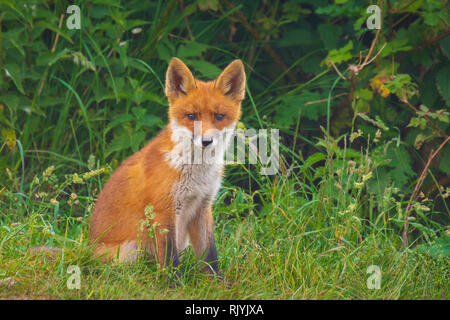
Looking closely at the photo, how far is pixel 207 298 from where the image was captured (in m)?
3.42

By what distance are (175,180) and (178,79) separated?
65cm

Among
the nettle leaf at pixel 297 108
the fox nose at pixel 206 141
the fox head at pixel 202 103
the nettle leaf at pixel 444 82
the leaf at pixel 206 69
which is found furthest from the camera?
the nettle leaf at pixel 297 108

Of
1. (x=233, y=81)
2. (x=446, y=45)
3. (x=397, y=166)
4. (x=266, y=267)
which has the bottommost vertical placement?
(x=266, y=267)

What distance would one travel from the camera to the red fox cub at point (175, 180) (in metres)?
3.68

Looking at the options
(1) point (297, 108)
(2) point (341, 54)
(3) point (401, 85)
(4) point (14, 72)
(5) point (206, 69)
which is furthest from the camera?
(1) point (297, 108)

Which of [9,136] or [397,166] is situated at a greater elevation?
[9,136]

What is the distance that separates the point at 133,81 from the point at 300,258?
2.32 m

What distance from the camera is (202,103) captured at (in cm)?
370

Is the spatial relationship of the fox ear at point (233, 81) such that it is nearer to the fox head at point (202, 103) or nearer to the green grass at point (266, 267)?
the fox head at point (202, 103)

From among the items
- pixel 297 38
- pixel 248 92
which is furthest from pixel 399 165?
pixel 297 38

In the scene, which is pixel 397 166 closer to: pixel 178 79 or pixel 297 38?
pixel 297 38

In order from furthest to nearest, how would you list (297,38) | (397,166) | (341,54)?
(297,38) < (397,166) < (341,54)

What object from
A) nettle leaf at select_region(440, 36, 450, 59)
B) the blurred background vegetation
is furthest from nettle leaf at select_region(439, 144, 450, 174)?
nettle leaf at select_region(440, 36, 450, 59)

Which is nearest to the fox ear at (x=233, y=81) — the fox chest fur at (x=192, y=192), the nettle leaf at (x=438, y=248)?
the fox chest fur at (x=192, y=192)
